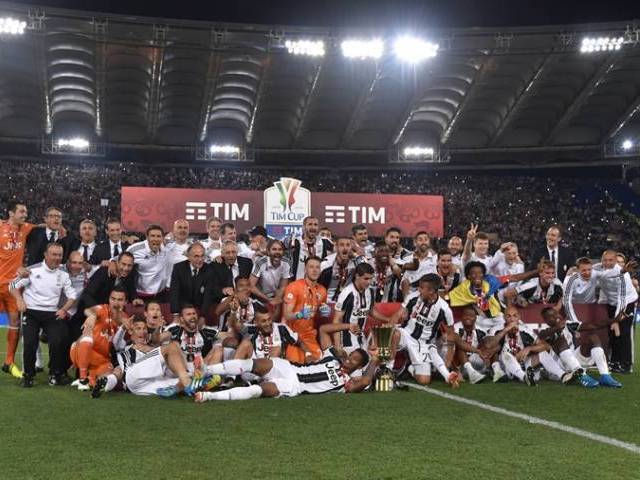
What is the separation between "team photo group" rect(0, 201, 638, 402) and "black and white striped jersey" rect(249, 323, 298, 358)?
0.02 m

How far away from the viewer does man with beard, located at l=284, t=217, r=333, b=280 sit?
8.79 meters

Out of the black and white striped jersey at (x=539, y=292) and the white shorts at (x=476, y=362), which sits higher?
the black and white striped jersey at (x=539, y=292)

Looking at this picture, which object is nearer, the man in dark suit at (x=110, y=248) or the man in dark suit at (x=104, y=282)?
the man in dark suit at (x=104, y=282)

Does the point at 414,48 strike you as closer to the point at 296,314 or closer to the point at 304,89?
the point at 304,89

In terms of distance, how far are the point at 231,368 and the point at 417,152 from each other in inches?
939

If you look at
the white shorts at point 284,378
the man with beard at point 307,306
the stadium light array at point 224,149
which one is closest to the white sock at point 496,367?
the man with beard at point 307,306

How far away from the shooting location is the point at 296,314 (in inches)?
299

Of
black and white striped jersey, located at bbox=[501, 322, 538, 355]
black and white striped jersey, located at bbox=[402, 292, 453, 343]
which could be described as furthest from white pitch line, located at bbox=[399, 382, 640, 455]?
black and white striped jersey, located at bbox=[501, 322, 538, 355]

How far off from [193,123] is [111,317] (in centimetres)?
2085

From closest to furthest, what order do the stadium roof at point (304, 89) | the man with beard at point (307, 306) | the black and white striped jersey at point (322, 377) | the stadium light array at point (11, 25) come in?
the black and white striped jersey at point (322, 377) < the man with beard at point (307, 306) < the stadium light array at point (11, 25) < the stadium roof at point (304, 89)

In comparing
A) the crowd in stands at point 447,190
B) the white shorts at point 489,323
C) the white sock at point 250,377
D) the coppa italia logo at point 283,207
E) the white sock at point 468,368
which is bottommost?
the white sock at point 468,368

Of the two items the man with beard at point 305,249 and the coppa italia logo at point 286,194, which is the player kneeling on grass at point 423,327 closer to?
the man with beard at point 305,249

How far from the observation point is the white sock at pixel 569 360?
7652 mm

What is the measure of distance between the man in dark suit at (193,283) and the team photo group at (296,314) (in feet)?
0.05
